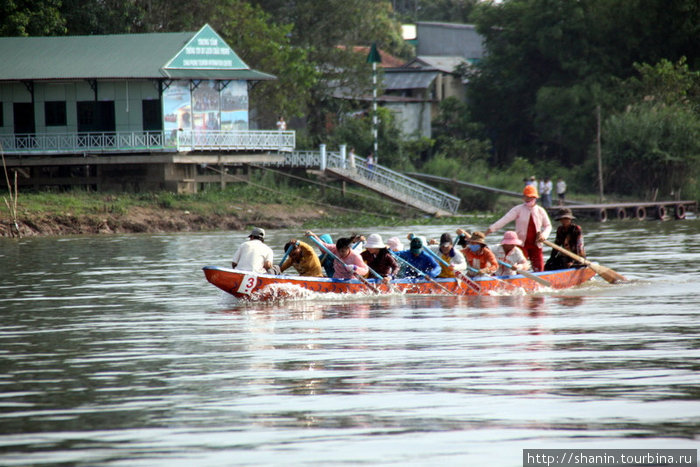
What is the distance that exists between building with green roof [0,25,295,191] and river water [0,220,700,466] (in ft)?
72.7

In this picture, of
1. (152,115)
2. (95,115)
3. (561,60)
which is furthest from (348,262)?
(561,60)

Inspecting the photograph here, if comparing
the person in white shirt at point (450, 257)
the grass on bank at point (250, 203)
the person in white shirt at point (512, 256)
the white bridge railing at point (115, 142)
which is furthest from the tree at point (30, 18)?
the person in white shirt at point (512, 256)

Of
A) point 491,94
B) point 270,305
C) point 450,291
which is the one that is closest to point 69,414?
point 270,305

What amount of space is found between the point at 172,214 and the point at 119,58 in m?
7.65

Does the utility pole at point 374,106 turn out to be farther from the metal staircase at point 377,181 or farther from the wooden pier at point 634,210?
the wooden pier at point 634,210

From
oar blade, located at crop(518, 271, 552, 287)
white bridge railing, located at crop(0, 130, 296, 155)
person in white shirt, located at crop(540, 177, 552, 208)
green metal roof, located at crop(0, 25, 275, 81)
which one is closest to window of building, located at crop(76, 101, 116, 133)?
white bridge railing, located at crop(0, 130, 296, 155)

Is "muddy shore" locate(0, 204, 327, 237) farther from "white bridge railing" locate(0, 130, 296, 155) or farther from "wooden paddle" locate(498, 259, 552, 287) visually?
"wooden paddle" locate(498, 259, 552, 287)

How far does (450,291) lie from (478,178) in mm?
33304

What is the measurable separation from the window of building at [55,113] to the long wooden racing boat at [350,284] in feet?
90.4

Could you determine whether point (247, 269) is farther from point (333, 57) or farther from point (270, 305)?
point (333, 57)

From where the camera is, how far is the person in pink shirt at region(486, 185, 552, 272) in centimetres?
1962

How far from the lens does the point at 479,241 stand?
64.0 ft

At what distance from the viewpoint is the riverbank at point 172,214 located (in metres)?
38.1

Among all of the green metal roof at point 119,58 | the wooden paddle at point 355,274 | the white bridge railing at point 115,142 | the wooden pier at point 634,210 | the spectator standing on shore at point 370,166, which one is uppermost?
the green metal roof at point 119,58
